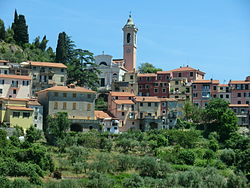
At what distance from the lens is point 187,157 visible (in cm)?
6794

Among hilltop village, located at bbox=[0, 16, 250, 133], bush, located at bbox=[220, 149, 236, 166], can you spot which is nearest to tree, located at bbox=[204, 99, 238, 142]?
hilltop village, located at bbox=[0, 16, 250, 133]

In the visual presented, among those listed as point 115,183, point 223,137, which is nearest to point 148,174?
point 115,183

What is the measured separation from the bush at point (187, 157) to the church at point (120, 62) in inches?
1137

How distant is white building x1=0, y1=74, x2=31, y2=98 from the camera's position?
79250mm

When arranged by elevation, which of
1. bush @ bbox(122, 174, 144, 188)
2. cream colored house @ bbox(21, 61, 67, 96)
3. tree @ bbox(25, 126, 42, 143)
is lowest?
bush @ bbox(122, 174, 144, 188)

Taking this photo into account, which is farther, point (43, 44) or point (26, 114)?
point (43, 44)

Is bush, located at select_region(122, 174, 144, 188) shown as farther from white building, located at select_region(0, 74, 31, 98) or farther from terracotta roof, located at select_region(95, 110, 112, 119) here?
white building, located at select_region(0, 74, 31, 98)

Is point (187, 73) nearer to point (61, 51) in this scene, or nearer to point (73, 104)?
point (61, 51)

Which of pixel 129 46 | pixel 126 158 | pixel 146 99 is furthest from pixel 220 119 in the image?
pixel 129 46

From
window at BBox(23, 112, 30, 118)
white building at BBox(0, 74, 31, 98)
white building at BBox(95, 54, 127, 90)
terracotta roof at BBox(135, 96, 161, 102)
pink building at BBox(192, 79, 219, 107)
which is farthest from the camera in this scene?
white building at BBox(95, 54, 127, 90)

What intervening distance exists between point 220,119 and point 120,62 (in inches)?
1165

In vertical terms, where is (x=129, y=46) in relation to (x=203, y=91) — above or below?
above

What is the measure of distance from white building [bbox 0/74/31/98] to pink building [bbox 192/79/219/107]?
2675cm

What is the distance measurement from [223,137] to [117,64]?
91.6ft
